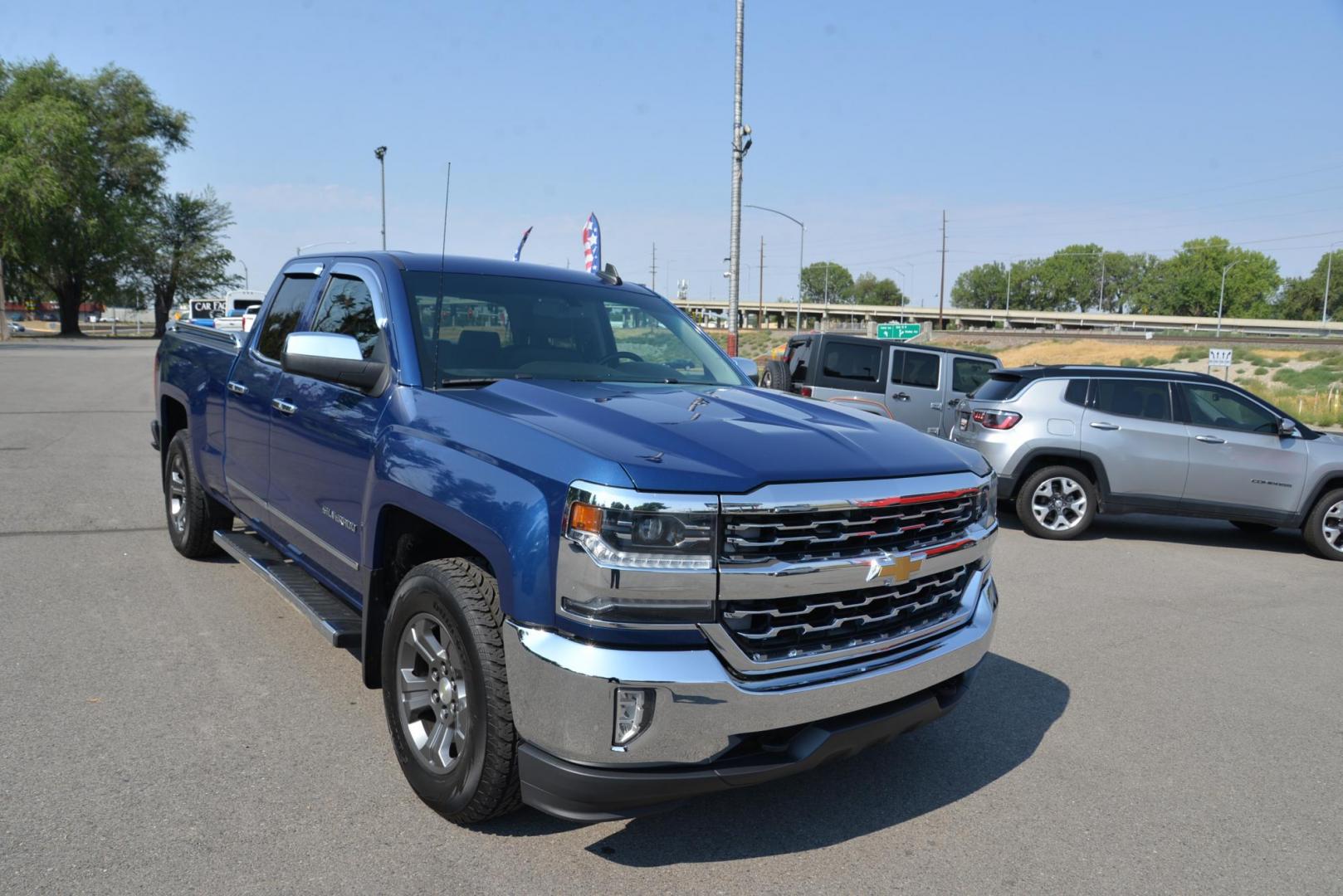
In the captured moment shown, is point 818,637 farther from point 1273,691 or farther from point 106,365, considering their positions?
point 106,365

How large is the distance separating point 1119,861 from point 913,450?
4.99 feet

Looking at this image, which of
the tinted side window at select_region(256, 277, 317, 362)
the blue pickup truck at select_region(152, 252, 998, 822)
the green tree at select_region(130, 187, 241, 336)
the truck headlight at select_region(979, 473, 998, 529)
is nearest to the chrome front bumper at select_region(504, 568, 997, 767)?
the blue pickup truck at select_region(152, 252, 998, 822)

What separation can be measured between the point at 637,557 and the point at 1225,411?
8.53m

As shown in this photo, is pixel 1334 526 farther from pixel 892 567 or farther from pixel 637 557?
pixel 637 557

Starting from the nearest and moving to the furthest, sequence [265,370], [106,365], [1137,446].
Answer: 1. [265,370]
2. [1137,446]
3. [106,365]

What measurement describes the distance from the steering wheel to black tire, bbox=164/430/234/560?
3149 mm

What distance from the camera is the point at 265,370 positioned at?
16.3 ft

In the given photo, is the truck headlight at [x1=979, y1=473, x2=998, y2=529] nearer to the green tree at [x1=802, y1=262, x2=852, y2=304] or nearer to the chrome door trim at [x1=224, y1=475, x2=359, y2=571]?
the chrome door trim at [x1=224, y1=475, x2=359, y2=571]

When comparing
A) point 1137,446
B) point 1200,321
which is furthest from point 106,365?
point 1200,321

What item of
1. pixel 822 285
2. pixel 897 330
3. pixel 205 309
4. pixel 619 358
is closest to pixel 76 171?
pixel 205 309

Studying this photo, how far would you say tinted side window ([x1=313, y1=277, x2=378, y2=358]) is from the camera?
420cm

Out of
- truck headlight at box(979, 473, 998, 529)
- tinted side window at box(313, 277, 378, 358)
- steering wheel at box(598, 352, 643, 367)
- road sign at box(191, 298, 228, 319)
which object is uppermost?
road sign at box(191, 298, 228, 319)

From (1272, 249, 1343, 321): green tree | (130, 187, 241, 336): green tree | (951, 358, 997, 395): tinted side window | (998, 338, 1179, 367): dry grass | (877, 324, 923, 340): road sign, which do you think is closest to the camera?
(951, 358, 997, 395): tinted side window

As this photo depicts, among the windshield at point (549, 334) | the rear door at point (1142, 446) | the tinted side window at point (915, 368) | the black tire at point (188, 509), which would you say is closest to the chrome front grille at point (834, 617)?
the windshield at point (549, 334)
